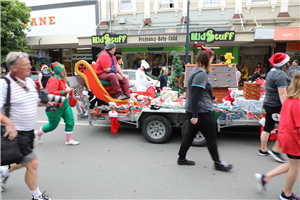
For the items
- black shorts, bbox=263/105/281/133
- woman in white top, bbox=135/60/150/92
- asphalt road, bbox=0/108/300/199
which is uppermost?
woman in white top, bbox=135/60/150/92

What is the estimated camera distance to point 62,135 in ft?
17.2

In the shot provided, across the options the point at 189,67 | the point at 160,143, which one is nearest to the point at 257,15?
the point at 189,67

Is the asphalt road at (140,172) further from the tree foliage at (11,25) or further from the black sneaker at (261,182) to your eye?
the tree foliage at (11,25)

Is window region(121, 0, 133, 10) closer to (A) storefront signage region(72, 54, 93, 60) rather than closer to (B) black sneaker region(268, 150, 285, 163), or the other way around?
(A) storefront signage region(72, 54, 93, 60)

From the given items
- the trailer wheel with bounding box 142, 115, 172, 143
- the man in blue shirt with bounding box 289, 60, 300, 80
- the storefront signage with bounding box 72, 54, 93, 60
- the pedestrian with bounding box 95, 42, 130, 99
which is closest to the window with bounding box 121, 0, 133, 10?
the storefront signage with bounding box 72, 54, 93, 60

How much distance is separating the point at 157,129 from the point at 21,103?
2861 mm

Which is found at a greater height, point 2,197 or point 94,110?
point 94,110

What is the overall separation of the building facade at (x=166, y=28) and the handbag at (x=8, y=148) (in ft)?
42.2

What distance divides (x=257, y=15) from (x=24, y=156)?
17.6 m

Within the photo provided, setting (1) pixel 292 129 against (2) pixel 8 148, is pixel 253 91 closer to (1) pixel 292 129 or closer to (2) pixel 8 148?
(1) pixel 292 129

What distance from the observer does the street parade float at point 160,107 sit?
4.27m

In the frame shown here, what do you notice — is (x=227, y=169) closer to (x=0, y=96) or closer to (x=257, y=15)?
(x=0, y=96)

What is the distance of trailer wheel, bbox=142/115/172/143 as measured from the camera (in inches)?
173

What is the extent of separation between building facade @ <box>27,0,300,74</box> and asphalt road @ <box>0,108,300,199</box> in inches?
422
